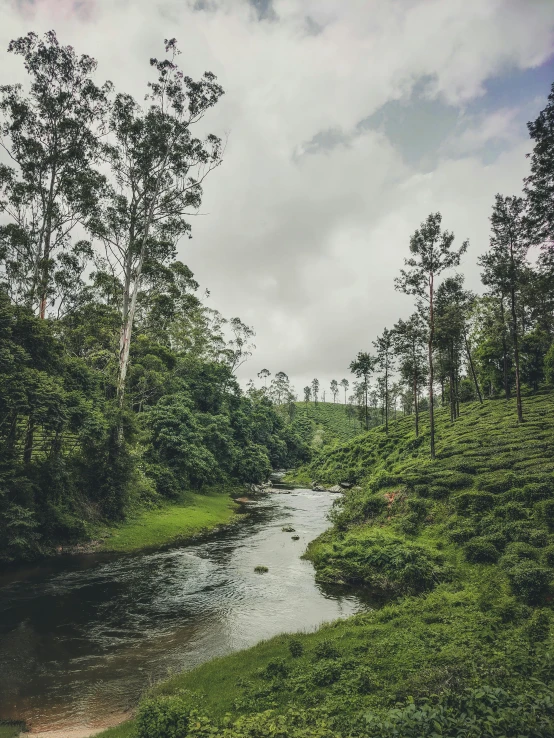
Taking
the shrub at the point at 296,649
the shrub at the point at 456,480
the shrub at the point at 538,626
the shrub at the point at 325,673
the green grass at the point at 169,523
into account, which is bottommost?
the green grass at the point at 169,523

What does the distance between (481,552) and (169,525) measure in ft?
79.0

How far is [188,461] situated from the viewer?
42469 millimetres

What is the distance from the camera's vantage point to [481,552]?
17.1m

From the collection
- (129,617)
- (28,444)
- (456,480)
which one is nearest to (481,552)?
(456,480)

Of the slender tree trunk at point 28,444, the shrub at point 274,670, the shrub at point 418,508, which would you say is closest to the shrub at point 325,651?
the shrub at point 274,670

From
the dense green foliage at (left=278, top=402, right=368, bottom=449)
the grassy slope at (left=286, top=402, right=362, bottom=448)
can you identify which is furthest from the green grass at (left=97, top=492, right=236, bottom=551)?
the grassy slope at (left=286, top=402, right=362, bottom=448)

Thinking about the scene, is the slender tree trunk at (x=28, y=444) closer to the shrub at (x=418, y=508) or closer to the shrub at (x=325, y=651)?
the shrub at (x=325, y=651)

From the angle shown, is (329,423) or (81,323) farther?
(329,423)

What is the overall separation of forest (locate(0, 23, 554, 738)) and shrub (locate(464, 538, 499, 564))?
126 mm

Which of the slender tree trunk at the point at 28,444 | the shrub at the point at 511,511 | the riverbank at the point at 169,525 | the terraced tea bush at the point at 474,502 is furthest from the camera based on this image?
the riverbank at the point at 169,525

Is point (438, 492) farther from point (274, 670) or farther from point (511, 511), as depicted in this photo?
point (274, 670)

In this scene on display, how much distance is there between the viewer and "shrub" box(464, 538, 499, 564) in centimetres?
1678

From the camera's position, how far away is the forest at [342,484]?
357 inches

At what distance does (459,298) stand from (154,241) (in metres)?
30.0
